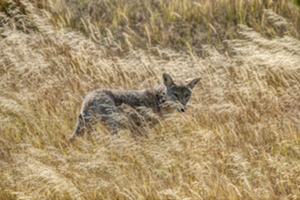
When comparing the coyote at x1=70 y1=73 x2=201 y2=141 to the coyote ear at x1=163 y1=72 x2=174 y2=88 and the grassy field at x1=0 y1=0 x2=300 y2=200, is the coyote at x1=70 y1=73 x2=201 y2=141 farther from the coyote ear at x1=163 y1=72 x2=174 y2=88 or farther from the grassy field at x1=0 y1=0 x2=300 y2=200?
the grassy field at x1=0 y1=0 x2=300 y2=200

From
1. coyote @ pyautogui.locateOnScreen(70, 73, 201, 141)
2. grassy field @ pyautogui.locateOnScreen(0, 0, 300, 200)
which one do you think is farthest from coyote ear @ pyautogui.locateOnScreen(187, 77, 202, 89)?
grassy field @ pyautogui.locateOnScreen(0, 0, 300, 200)

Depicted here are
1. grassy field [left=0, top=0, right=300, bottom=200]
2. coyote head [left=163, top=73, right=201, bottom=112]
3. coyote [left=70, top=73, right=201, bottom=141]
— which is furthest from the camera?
coyote head [left=163, top=73, right=201, bottom=112]

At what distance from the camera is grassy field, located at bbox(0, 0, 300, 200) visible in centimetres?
388

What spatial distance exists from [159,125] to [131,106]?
2.10ft

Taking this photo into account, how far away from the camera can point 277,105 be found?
5.31 metres

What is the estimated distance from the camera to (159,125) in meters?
5.55

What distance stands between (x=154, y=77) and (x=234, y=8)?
151 inches

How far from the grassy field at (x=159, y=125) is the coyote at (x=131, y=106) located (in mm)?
196

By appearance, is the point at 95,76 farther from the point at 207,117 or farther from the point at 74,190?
the point at 74,190

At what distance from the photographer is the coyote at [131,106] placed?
209 inches

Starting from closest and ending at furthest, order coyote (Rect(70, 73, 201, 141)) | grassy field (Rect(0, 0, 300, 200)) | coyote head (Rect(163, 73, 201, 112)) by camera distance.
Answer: grassy field (Rect(0, 0, 300, 200)) → coyote (Rect(70, 73, 201, 141)) → coyote head (Rect(163, 73, 201, 112))

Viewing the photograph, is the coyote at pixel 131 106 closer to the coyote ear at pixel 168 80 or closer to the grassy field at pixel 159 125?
the coyote ear at pixel 168 80

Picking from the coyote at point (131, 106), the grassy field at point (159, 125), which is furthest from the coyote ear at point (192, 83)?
the grassy field at point (159, 125)

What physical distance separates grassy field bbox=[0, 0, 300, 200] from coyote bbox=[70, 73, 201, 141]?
196 mm
